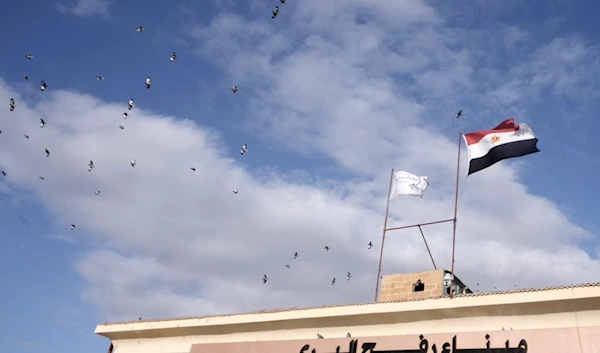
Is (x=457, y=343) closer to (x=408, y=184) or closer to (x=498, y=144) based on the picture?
(x=498, y=144)

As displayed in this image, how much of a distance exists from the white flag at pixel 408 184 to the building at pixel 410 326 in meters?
2.77

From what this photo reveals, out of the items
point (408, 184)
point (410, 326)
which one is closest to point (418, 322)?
point (410, 326)

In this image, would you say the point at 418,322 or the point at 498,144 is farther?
the point at 498,144

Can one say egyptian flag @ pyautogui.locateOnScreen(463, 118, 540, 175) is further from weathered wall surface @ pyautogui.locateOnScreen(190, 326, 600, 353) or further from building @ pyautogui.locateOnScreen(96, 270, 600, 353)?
weathered wall surface @ pyautogui.locateOnScreen(190, 326, 600, 353)

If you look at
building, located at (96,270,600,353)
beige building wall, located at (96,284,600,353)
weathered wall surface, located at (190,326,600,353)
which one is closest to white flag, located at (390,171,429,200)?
building, located at (96,270,600,353)

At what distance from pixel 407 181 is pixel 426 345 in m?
6.55

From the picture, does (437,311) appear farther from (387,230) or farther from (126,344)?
(126,344)

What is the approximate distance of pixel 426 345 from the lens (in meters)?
13.2

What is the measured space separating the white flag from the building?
2773mm

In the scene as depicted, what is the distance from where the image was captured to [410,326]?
13.9m

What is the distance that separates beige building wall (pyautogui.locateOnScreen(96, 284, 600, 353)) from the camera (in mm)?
11570

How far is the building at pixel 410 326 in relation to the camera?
11.6 meters

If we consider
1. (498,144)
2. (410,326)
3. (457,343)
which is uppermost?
(498,144)

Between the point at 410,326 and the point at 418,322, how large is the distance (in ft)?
0.80
